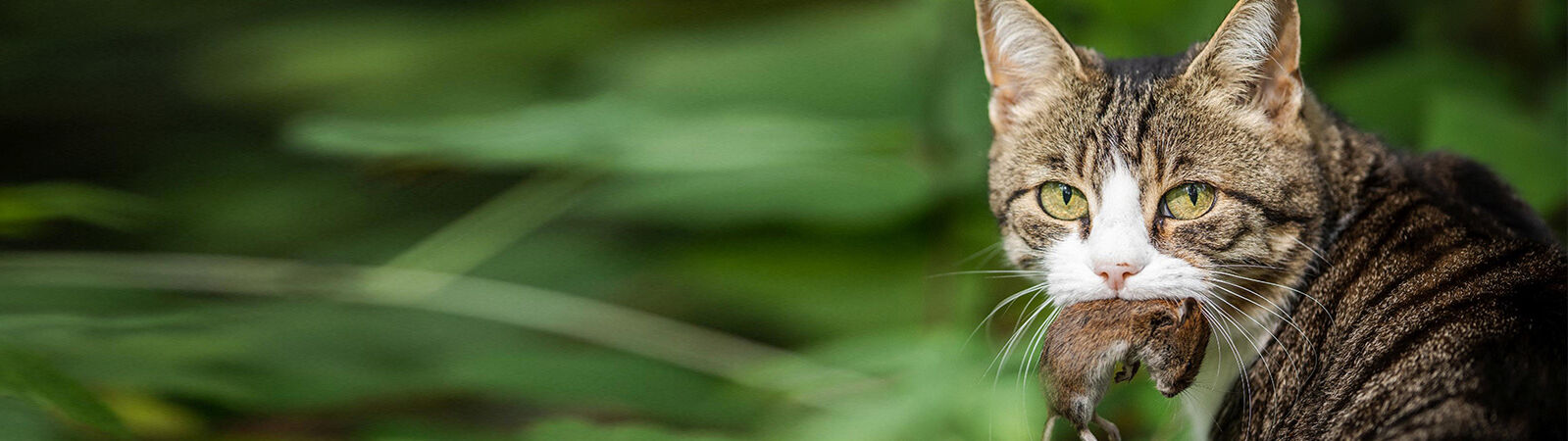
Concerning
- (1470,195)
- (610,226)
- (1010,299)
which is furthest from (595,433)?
(610,226)

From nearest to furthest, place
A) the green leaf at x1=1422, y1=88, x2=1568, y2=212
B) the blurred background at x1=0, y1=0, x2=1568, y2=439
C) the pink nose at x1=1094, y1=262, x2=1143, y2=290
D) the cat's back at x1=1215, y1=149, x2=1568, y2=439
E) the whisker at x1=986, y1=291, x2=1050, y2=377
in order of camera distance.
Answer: the cat's back at x1=1215, y1=149, x2=1568, y2=439 → the pink nose at x1=1094, y1=262, x2=1143, y2=290 → the whisker at x1=986, y1=291, x2=1050, y2=377 → the blurred background at x1=0, y1=0, x2=1568, y2=439 → the green leaf at x1=1422, y1=88, x2=1568, y2=212

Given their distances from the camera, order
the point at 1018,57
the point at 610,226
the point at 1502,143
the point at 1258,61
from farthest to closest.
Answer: the point at 610,226 → the point at 1502,143 → the point at 1018,57 → the point at 1258,61

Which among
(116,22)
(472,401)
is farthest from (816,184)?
(116,22)

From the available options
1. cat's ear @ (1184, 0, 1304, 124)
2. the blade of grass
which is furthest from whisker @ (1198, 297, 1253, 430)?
the blade of grass

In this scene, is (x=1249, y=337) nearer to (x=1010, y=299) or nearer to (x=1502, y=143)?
(x=1010, y=299)

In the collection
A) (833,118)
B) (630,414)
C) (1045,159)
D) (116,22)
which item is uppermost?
(116,22)

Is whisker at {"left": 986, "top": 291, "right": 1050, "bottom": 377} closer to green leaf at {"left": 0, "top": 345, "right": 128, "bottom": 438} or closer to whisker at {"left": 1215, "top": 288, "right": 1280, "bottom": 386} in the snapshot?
whisker at {"left": 1215, "top": 288, "right": 1280, "bottom": 386}

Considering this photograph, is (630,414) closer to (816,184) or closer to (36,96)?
(816,184)

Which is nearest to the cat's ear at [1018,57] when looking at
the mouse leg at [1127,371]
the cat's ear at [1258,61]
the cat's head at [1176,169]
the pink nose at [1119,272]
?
the cat's head at [1176,169]
